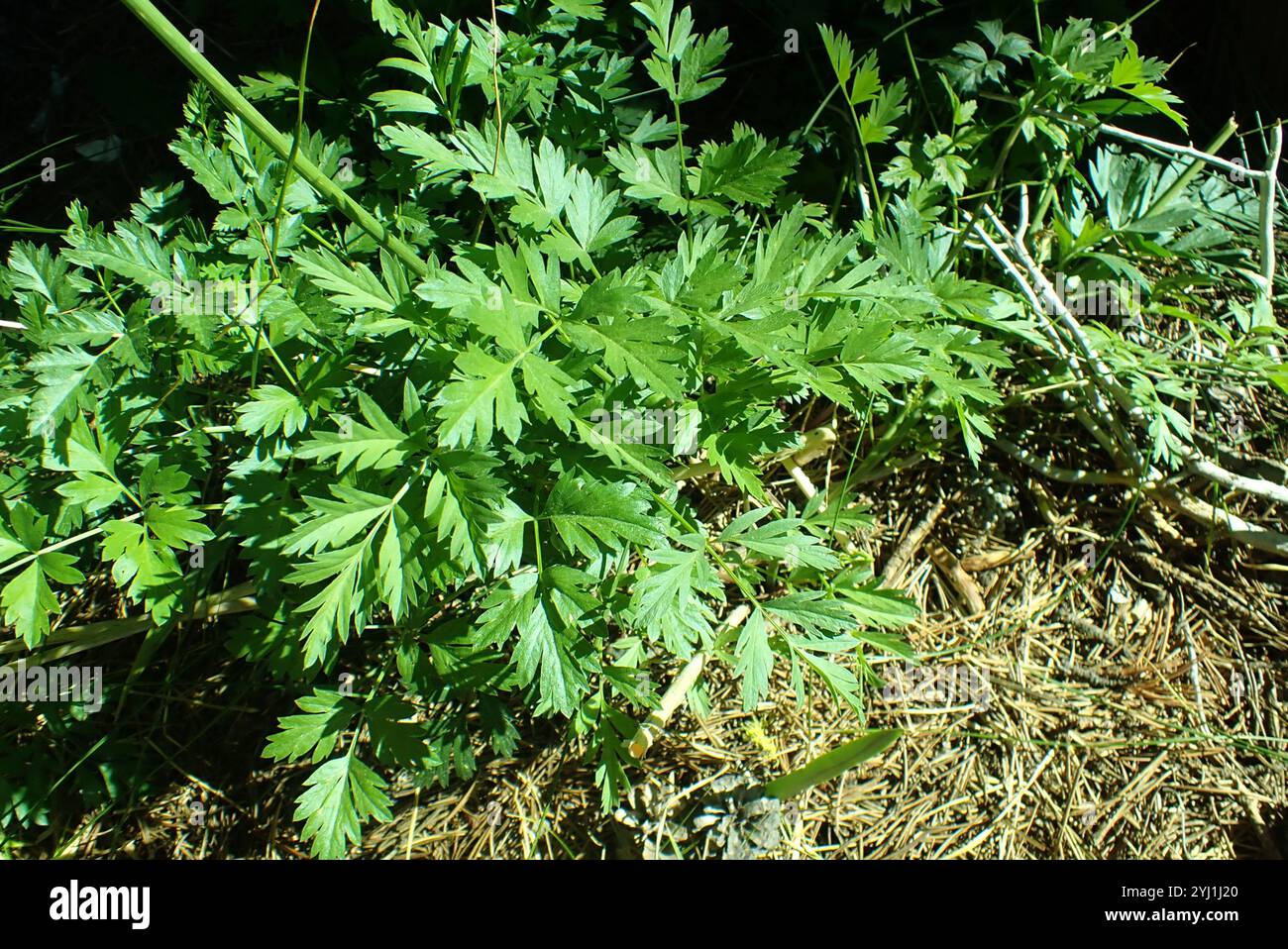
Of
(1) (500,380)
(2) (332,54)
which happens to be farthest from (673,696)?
(2) (332,54)

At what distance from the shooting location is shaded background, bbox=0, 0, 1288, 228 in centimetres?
233

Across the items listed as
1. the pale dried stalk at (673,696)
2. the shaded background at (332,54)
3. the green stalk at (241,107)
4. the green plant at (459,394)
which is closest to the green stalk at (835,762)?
the green plant at (459,394)

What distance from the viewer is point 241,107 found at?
1283mm

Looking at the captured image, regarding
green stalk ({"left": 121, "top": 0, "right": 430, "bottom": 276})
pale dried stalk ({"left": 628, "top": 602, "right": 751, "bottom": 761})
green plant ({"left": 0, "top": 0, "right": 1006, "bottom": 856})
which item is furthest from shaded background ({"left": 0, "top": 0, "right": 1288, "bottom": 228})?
pale dried stalk ({"left": 628, "top": 602, "right": 751, "bottom": 761})

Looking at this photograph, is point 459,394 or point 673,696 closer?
point 459,394

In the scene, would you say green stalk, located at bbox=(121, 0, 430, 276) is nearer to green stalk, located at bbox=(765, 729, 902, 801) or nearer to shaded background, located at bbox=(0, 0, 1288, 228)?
shaded background, located at bbox=(0, 0, 1288, 228)

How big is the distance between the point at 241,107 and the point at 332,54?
101 centimetres

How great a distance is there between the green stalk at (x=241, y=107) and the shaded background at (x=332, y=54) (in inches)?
30.2

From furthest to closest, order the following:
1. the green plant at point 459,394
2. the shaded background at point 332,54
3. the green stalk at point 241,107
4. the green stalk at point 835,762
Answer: the shaded background at point 332,54
the green stalk at point 835,762
the green plant at point 459,394
the green stalk at point 241,107

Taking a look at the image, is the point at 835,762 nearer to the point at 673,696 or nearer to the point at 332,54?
the point at 673,696

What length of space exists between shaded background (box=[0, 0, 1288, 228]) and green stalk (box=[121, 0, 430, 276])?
A: 766 mm

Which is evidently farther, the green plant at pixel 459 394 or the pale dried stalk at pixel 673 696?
the pale dried stalk at pixel 673 696

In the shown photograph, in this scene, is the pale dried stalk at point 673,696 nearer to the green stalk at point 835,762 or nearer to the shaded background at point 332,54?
the green stalk at point 835,762

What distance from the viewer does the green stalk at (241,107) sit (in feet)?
3.79
